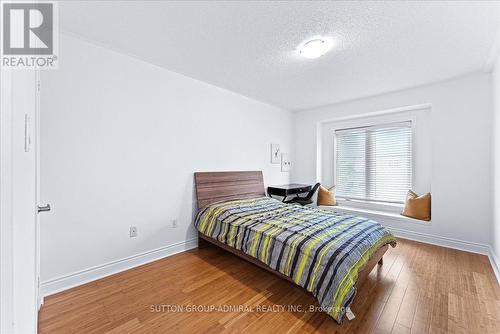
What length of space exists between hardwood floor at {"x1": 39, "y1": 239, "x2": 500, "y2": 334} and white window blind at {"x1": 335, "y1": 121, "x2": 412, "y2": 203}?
151 centimetres

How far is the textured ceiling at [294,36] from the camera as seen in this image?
5.48 ft

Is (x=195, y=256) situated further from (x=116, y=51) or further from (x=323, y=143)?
(x=323, y=143)

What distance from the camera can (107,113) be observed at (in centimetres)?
226

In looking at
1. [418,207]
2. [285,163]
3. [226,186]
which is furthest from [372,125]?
[226,186]

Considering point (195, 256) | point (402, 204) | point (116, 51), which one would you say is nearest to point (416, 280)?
point (402, 204)

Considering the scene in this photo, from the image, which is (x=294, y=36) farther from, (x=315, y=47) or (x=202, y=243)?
(x=202, y=243)

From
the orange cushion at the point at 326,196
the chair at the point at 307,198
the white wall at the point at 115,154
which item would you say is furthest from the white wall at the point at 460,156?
the white wall at the point at 115,154

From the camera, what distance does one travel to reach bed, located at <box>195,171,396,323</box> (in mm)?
1598

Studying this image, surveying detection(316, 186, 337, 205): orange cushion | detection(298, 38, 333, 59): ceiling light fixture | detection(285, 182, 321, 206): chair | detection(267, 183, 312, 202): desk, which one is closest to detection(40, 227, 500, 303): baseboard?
detection(316, 186, 337, 205): orange cushion

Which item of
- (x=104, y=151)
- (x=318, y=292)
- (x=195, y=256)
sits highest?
(x=104, y=151)

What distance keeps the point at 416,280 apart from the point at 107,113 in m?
3.76

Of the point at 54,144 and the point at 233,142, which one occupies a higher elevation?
the point at 233,142

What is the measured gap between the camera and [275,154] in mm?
4445

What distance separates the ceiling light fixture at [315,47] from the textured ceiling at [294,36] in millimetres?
86
